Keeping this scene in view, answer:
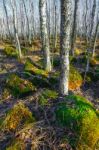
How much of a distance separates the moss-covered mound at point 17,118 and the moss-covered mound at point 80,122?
2.66ft

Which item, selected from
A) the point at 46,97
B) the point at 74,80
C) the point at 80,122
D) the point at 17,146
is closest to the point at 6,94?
the point at 46,97

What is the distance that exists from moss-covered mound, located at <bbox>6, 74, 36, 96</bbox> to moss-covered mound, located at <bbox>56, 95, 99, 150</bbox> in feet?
9.58

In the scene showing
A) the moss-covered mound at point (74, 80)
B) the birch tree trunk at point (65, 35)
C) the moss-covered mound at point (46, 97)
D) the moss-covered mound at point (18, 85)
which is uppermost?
the birch tree trunk at point (65, 35)

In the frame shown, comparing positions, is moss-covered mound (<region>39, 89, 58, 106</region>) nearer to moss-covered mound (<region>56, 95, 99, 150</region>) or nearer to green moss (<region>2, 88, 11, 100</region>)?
moss-covered mound (<region>56, 95, 99, 150</region>)

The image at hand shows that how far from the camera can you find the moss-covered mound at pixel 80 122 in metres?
4.81

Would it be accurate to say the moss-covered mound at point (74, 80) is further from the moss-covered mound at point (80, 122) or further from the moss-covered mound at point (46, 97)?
the moss-covered mound at point (80, 122)

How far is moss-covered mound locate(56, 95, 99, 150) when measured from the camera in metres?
4.81

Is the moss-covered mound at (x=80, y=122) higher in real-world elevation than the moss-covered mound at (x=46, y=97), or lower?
higher

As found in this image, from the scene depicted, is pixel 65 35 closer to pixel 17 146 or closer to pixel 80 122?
pixel 80 122

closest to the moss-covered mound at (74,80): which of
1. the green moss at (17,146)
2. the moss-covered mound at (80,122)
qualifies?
the moss-covered mound at (80,122)

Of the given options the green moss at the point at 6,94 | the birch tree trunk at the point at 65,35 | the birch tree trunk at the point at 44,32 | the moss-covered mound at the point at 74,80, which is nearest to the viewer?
the birch tree trunk at the point at 65,35

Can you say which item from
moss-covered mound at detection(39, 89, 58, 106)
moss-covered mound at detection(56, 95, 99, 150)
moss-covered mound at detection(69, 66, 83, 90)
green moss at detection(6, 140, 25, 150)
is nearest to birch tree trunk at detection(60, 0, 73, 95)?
moss-covered mound at detection(39, 89, 58, 106)

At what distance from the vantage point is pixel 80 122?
502 centimetres

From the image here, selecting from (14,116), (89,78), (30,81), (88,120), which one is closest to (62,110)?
(88,120)
